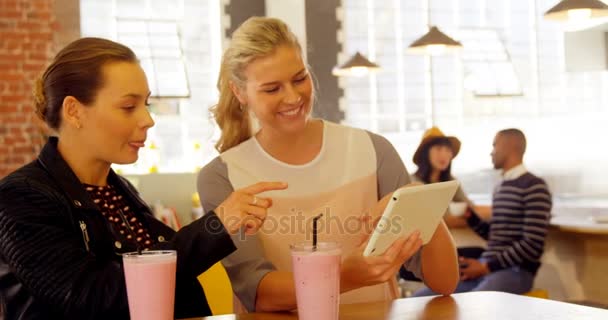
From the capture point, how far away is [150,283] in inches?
50.0

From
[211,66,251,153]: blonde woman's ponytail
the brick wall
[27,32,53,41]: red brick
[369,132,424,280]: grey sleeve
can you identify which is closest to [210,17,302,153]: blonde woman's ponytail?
[211,66,251,153]: blonde woman's ponytail

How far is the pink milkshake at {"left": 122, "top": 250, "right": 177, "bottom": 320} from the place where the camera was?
127cm

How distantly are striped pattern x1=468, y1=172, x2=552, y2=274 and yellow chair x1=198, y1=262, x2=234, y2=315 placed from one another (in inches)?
96.6

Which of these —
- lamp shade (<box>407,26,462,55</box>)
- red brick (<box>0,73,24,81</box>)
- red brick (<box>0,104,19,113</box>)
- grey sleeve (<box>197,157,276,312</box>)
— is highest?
lamp shade (<box>407,26,462,55</box>)

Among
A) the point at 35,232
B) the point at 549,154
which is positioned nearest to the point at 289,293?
the point at 35,232

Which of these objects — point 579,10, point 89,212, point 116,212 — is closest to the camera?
point 89,212

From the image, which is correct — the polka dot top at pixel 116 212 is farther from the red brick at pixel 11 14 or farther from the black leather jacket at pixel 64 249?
the red brick at pixel 11 14

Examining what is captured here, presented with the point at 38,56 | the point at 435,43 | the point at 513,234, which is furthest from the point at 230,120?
the point at 38,56

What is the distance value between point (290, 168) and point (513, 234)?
2501 mm

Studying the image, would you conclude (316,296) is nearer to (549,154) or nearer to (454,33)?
(549,154)

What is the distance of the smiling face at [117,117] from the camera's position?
5.37ft

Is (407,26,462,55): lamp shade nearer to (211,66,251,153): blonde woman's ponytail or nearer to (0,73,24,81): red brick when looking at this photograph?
(0,73,24,81): red brick

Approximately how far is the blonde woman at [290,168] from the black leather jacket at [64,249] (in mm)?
361

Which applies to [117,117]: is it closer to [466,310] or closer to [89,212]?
[89,212]
